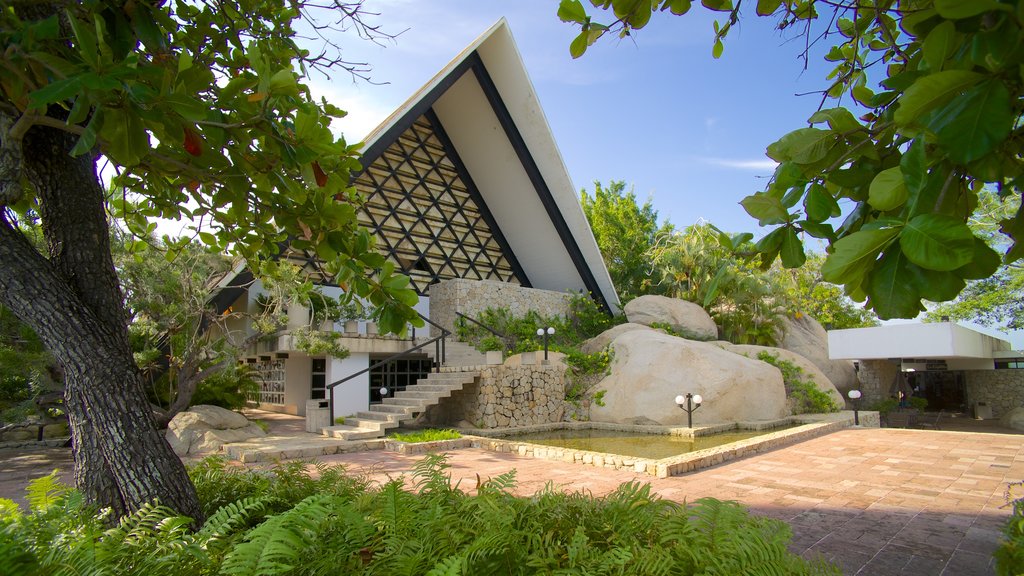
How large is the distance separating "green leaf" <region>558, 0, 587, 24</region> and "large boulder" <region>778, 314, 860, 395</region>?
1766cm

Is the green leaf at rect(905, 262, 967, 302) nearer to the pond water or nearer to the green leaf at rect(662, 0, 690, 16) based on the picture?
the green leaf at rect(662, 0, 690, 16)

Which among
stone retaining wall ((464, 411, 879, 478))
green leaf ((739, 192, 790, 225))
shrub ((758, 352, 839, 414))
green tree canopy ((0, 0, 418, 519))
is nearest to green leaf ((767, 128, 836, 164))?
green leaf ((739, 192, 790, 225))

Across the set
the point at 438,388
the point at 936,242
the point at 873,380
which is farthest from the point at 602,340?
the point at 936,242

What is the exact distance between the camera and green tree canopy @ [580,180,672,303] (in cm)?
2019

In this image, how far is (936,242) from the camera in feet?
2.72

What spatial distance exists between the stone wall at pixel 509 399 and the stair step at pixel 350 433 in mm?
2439

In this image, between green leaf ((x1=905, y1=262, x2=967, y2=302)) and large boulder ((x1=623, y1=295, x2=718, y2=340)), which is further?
large boulder ((x1=623, y1=295, x2=718, y2=340))

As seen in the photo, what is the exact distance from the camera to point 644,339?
1237 centimetres

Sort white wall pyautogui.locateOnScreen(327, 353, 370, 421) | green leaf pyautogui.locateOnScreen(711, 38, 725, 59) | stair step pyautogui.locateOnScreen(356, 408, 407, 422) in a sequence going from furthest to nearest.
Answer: white wall pyautogui.locateOnScreen(327, 353, 370, 421), stair step pyautogui.locateOnScreen(356, 408, 407, 422), green leaf pyautogui.locateOnScreen(711, 38, 725, 59)

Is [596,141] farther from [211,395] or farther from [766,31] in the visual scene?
[211,395]

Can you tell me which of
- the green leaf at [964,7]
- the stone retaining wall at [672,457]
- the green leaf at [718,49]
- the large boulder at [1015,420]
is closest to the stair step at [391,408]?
the stone retaining wall at [672,457]

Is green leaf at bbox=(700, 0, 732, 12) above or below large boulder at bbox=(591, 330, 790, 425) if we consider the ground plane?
above

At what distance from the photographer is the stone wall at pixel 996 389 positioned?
53.5ft

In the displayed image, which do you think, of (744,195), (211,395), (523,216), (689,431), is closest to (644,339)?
(689,431)
